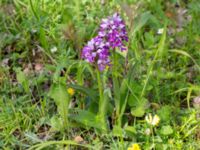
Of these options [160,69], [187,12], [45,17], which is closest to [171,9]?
[187,12]

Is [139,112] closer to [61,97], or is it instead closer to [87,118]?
[87,118]

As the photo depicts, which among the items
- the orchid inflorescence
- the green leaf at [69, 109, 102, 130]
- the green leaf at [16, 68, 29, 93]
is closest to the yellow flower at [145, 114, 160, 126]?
the green leaf at [69, 109, 102, 130]

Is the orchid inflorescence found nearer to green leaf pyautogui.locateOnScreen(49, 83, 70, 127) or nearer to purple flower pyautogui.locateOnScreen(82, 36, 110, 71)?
purple flower pyautogui.locateOnScreen(82, 36, 110, 71)

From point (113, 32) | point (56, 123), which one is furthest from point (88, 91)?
point (113, 32)

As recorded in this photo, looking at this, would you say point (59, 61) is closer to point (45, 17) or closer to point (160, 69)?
point (45, 17)

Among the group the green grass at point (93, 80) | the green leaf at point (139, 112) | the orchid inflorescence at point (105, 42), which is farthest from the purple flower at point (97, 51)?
the green leaf at point (139, 112)

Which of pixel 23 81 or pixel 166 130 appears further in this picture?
pixel 23 81
